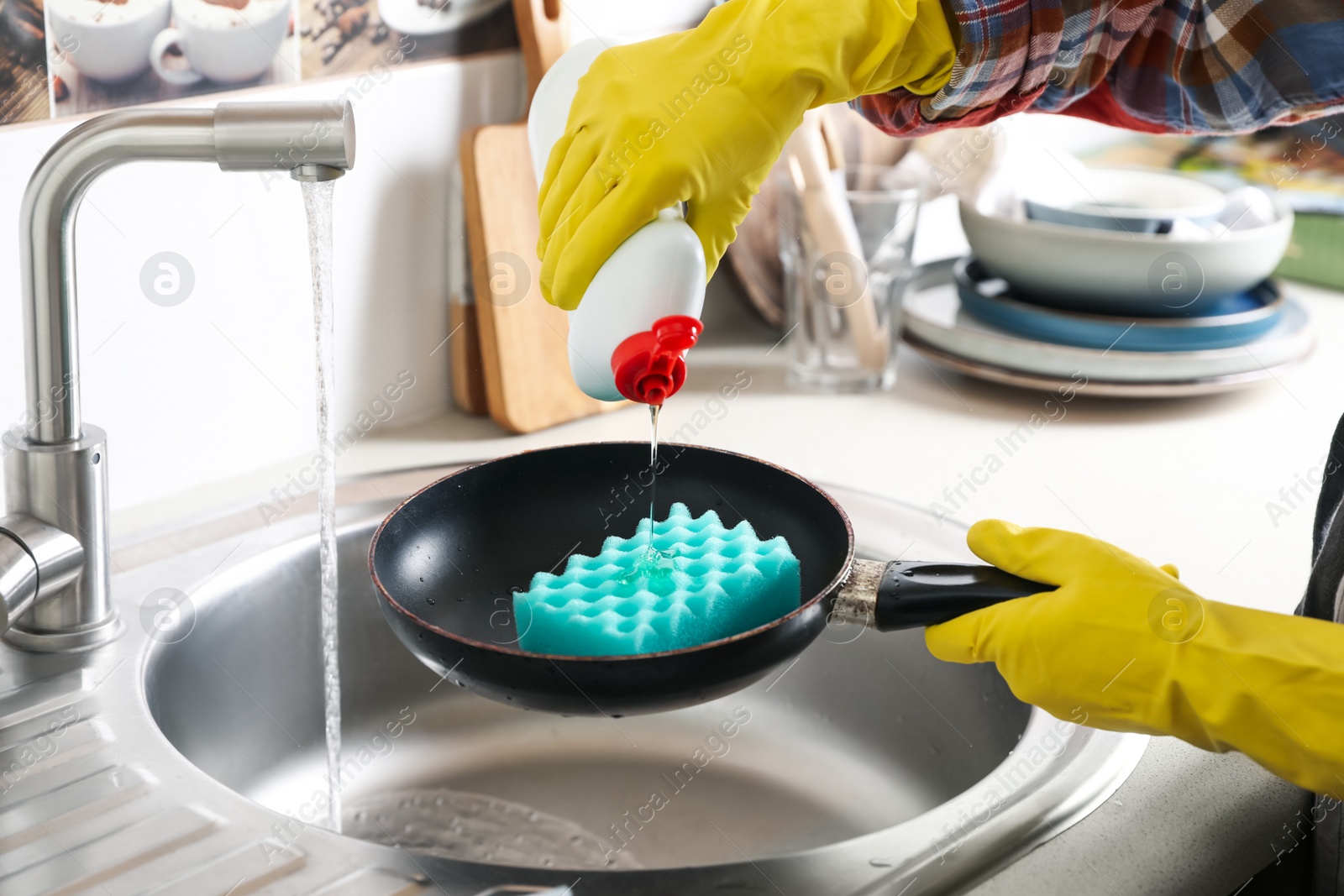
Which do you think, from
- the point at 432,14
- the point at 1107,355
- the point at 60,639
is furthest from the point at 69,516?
the point at 1107,355

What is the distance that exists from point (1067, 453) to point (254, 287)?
87 centimetres

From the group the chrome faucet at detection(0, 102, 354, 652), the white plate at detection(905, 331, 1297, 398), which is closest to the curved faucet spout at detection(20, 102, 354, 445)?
the chrome faucet at detection(0, 102, 354, 652)

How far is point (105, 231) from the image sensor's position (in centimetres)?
104

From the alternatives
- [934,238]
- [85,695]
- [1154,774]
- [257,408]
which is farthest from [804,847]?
[934,238]

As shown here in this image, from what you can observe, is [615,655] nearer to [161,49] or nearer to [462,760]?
[462,760]

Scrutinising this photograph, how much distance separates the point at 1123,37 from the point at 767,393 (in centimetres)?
62

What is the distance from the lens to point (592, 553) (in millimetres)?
1006

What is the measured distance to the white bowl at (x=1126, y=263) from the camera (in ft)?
4.62

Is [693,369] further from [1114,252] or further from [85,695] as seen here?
[85,695]

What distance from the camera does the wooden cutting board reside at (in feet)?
4.14

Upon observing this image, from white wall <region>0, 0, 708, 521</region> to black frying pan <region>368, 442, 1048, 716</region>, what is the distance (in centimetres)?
36

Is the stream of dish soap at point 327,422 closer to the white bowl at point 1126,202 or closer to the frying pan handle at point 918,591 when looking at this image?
the frying pan handle at point 918,591

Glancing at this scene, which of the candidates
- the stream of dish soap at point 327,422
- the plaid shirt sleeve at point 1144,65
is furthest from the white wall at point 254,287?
the plaid shirt sleeve at point 1144,65

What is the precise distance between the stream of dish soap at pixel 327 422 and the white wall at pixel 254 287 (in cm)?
26
